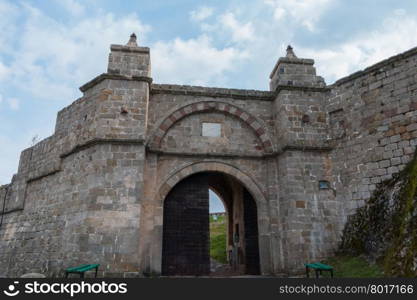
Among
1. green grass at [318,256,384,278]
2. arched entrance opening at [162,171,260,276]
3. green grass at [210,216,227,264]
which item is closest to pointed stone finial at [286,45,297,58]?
arched entrance opening at [162,171,260,276]

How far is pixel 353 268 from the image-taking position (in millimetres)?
6633

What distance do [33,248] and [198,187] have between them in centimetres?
454

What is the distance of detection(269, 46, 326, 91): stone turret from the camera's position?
30.0 ft

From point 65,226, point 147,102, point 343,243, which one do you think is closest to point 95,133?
point 147,102

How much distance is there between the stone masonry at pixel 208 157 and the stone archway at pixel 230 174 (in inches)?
1.0

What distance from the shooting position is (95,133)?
796 centimetres

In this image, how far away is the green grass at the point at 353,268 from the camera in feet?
19.8

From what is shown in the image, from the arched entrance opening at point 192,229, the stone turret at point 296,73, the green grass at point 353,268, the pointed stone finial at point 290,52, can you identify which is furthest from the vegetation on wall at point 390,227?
the pointed stone finial at point 290,52

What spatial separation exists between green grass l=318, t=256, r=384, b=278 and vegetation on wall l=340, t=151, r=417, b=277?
16 cm

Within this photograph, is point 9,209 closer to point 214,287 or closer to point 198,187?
point 198,187

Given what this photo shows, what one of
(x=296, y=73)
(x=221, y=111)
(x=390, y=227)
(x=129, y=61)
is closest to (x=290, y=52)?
(x=296, y=73)

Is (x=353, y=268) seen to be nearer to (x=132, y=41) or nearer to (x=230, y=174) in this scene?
(x=230, y=174)

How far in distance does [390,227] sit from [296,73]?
4619 mm

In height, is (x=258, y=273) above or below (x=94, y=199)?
below
